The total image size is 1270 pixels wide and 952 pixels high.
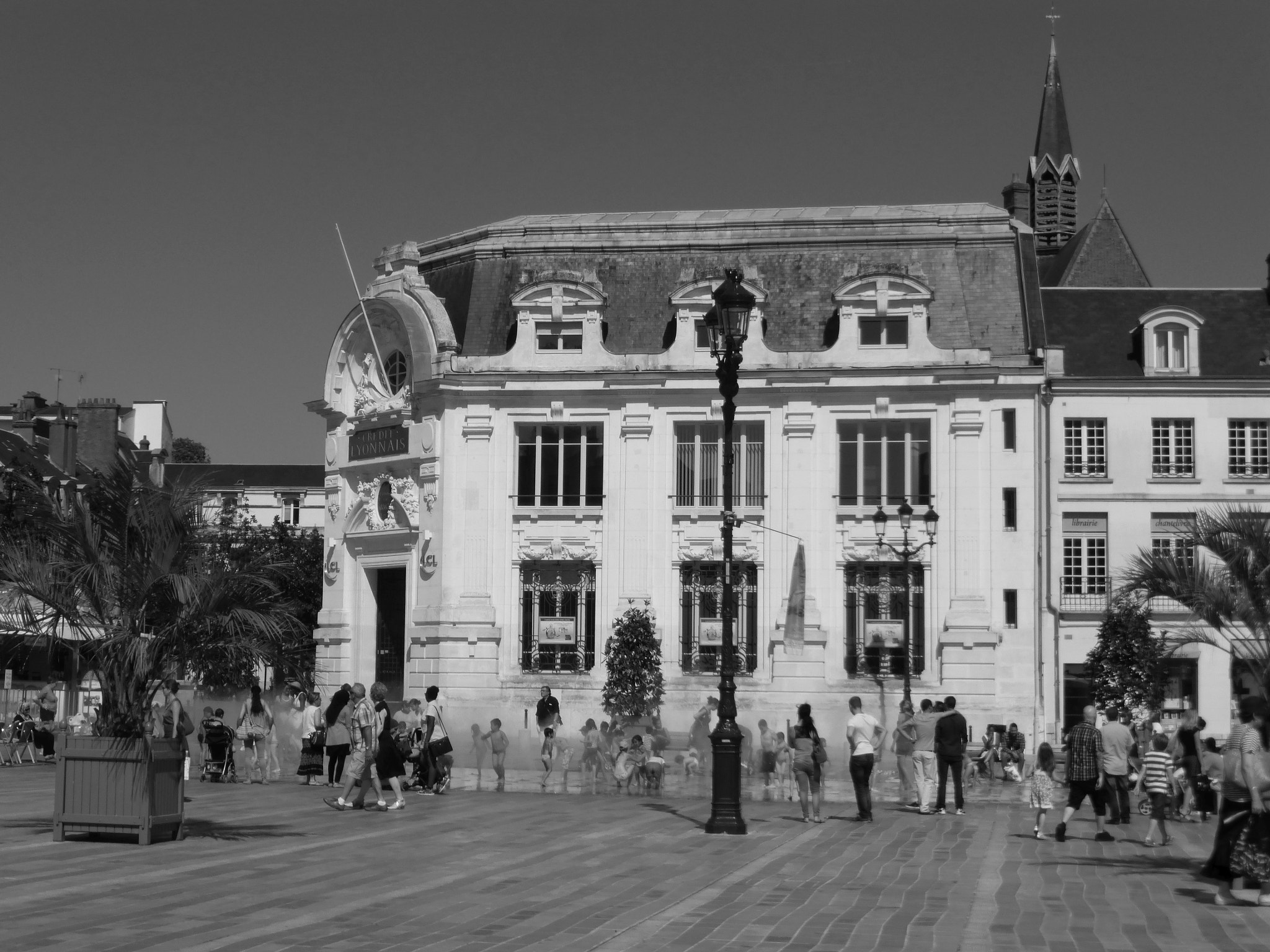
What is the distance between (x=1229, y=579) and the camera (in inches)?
696

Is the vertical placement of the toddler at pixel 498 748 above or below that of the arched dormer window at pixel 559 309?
below

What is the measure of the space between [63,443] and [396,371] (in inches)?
1289

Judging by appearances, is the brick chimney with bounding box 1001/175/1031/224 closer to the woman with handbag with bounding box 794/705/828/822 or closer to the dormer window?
the dormer window

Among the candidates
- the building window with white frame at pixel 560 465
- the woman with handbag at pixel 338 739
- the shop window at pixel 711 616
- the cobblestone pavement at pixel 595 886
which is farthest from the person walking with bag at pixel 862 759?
the building window with white frame at pixel 560 465

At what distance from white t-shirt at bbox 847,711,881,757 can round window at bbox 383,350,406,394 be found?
2323 cm

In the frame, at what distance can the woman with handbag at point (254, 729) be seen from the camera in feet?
93.2

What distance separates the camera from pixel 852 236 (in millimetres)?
43156

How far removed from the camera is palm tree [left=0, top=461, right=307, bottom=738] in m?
17.5

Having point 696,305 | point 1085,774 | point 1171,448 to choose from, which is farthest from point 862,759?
point 1171,448

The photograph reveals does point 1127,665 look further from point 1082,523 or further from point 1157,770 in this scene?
point 1157,770

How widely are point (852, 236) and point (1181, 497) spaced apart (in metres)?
11.0

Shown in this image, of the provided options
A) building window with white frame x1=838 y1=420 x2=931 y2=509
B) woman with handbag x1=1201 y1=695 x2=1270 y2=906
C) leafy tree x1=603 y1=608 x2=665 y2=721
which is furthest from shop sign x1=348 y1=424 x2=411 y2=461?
woman with handbag x1=1201 y1=695 x2=1270 y2=906

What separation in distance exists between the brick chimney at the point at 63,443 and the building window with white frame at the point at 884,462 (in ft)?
130

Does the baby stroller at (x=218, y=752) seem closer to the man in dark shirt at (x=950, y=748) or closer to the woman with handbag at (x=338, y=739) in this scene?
the woman with handbag at (x=338, y=739)
